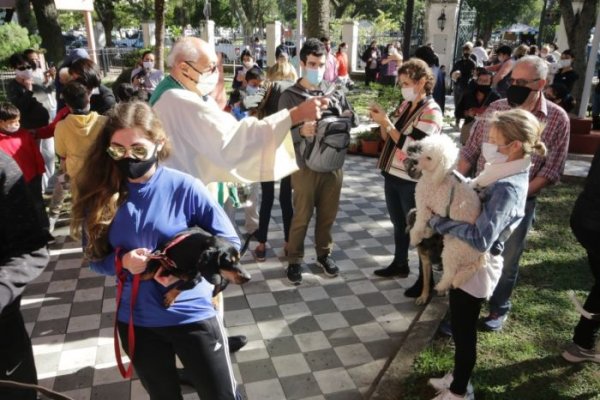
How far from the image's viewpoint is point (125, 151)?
2.05 meters

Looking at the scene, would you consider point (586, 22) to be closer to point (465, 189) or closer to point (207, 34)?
point (465, 189)

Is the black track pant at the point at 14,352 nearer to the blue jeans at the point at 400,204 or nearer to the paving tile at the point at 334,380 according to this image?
the paving tile at the point at 334,380

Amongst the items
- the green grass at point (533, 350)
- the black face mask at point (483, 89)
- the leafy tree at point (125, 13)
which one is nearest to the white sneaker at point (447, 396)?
the green grass at point (533, 350)

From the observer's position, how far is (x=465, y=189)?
107 inches

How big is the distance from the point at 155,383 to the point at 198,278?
22.8 inches

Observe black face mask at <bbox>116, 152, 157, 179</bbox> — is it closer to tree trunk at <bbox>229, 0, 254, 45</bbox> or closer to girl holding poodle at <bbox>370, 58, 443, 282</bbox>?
girl holding poodle at <bbox>370, 58, 443, 282</bbox>

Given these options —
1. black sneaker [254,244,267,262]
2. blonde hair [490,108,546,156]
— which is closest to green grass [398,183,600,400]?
blonde hair [490,108,546,156]

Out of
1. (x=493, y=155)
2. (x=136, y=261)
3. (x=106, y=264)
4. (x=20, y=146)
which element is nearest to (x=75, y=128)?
(x=20, y=146)

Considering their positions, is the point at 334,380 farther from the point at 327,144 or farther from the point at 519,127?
the point at 519,127

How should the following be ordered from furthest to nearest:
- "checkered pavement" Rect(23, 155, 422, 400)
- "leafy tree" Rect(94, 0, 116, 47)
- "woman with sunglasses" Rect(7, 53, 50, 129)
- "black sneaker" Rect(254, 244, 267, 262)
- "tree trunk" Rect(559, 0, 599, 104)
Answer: "leafy tree" Rect(94, 0, 116, 47), "tree trunk" Rect(559, 0, 599, 104), "woman with sunglasses" Rect(7, 53, 50, 129), "black sneaker" Rect(254, 244, 267, 262), "checkered pavement" Rect(23, 155, 422, 400)

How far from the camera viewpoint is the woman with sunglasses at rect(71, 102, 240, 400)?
82.4 inches

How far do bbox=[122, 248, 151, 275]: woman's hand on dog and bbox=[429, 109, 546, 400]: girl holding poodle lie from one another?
1.64m

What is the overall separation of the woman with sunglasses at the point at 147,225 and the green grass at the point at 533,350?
1.68 meters

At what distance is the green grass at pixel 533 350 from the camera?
10.7 feet
